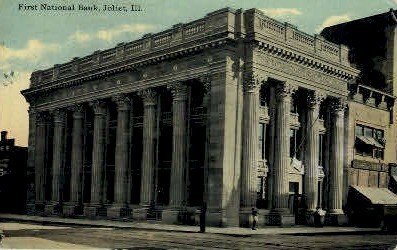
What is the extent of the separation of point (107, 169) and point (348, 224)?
54.7ft

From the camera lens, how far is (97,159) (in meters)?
37.8

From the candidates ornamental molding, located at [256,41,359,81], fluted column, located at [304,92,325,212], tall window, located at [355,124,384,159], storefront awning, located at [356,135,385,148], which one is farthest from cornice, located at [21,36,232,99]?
tall window, located at [355,124,384,159]

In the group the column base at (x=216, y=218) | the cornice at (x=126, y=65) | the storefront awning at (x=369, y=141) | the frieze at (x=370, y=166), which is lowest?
the column base at (x=216, y=218)

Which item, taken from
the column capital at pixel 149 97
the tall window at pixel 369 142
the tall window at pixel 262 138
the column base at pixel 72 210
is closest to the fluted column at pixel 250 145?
the tall window at pixel 262 138

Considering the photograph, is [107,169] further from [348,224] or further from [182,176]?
[348,224]

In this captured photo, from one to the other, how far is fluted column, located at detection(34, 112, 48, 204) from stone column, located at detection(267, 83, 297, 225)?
20.9 m

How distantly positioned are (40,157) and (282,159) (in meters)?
22.1

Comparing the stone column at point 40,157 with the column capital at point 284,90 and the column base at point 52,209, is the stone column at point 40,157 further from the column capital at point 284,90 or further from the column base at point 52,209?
the column capital at point 284,90

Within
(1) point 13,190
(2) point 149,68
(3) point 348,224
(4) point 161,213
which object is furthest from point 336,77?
(1) point 13,190

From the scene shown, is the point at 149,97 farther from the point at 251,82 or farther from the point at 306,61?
the point at 306,61

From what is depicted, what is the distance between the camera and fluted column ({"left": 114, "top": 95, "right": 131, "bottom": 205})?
3556 cm

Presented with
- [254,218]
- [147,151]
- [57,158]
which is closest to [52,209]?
[57,158]

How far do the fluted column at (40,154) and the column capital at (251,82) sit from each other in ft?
69.3

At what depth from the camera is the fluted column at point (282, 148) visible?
30812 mm
